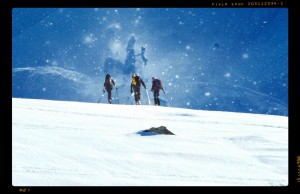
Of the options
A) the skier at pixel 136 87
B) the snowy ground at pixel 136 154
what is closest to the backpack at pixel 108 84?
the skier at pixel 136 87

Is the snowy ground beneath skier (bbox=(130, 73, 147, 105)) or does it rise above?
beneath

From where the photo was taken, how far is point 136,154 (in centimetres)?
411

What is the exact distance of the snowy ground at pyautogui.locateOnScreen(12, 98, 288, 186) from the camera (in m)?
3.48

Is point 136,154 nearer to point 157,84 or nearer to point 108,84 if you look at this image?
point 108,84

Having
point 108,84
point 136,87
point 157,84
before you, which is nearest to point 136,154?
point 136,87

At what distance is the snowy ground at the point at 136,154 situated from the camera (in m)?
3.48

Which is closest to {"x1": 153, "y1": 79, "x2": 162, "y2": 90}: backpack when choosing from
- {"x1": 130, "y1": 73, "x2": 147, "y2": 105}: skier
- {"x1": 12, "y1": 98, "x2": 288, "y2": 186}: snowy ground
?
{"x1": 130, "y1": 73, "x2": 147, "y2": 105}: skier

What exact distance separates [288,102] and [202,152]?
47.2 inches

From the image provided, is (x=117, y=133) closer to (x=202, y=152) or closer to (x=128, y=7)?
(x=202, y=152)

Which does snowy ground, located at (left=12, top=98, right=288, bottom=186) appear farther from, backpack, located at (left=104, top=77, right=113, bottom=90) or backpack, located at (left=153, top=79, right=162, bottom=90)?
backpack, located at (left=153, top=79, right=162, bottom=90)

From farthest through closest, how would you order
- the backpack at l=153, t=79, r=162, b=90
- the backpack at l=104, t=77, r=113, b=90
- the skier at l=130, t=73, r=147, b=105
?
the backpack at l=153, t=79, r=162, b=90, the backpack at l=104, t=77, r=113, b=90, the skier at l=130, t=73, r=147, b=105

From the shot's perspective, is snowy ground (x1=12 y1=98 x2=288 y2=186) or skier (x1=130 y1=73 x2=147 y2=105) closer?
snowy ground (x1=12 y1=98 x2=288 y2=186)
